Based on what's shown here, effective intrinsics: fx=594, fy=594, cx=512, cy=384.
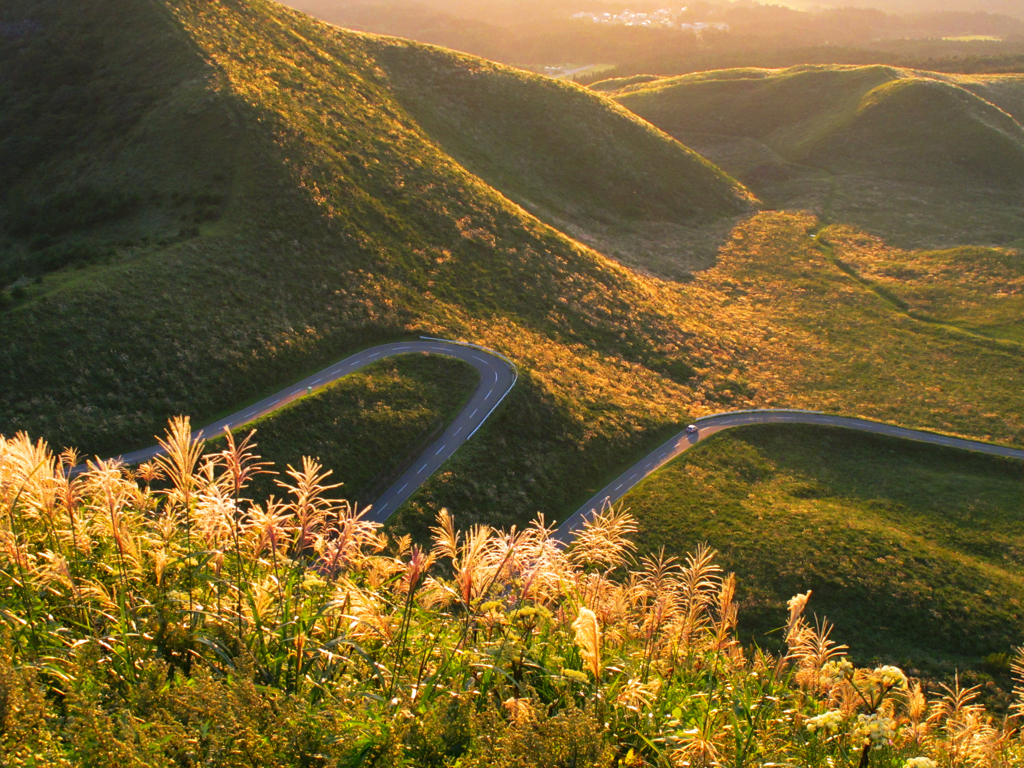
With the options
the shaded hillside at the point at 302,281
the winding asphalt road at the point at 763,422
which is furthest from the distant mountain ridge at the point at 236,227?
the winding asphalt road at the point at 763,422

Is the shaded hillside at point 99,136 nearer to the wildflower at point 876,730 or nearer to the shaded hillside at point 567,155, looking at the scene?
the shaded hillside at point 567,155

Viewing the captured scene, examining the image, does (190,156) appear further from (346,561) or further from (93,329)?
(346,561)

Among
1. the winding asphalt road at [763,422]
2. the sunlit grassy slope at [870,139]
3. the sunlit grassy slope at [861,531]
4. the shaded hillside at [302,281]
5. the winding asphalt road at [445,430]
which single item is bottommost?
the sunlit grassy slope at [861,531]

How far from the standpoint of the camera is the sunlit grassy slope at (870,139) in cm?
10144

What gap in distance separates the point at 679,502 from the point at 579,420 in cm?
893

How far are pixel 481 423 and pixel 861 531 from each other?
23976mm

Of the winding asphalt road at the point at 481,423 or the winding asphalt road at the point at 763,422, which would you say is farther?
the winding asphalt road at the point at 763,422

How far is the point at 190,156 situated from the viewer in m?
52.1

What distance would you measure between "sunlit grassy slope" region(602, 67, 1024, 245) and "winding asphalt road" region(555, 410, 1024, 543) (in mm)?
54865

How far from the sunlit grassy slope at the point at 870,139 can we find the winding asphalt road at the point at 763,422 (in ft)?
180

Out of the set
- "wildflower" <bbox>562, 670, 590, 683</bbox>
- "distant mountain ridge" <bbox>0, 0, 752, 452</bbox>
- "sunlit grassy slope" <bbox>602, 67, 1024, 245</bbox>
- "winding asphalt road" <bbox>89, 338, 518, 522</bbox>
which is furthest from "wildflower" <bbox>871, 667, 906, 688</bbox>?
"sunlit grassy slope" <bbox>602, 67, 1024, 245</bbox>

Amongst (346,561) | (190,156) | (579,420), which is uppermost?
(190,156)

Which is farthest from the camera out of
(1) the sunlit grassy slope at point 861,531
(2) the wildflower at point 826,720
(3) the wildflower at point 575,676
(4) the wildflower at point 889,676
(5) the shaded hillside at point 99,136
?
(5) the shaded hillside at point 99,136

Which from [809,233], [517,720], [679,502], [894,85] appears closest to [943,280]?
[809,233]
